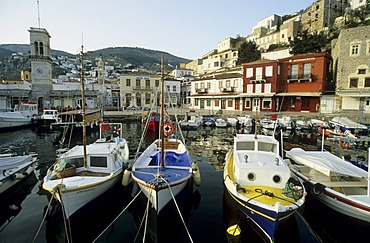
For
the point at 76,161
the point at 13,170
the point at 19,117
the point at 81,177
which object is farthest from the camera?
the point at 19,117

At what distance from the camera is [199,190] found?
12.1m

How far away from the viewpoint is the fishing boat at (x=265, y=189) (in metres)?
7.21

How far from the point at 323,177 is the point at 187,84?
59.8 metres

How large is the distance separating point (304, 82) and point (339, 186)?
114 ft

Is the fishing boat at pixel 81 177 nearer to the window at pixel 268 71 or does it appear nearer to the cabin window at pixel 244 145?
the cabin window at pixel 244 145

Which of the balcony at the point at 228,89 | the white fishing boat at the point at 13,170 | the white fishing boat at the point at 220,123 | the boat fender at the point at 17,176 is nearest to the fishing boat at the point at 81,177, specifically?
the white fishing boat at the point at 13,170

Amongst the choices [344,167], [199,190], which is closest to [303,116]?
[344,167]

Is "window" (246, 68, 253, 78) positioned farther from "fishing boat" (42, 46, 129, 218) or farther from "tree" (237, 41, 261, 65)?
"fishing boat" (42, 46, 129, 218)

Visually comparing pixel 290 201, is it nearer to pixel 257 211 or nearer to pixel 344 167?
pixel 257 211

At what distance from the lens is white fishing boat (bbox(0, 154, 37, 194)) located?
37.1 ft

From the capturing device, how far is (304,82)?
39.5 meters

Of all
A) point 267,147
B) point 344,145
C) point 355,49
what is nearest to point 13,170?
point 267,147

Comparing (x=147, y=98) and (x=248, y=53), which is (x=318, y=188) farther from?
(x=248, y=53)

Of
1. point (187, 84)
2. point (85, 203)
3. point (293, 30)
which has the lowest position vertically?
point (85, 203)
